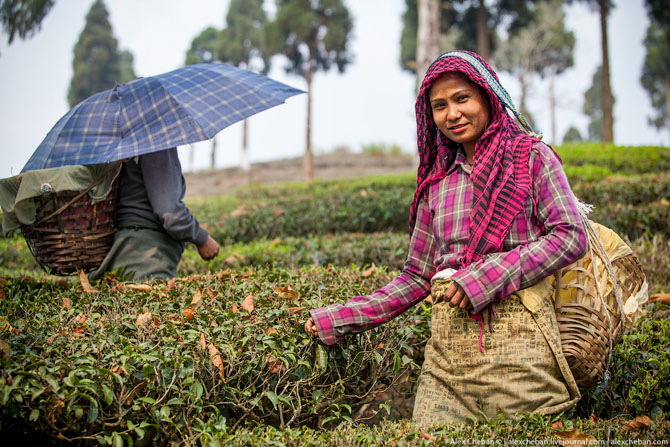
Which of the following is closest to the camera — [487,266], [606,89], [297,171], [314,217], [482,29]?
[487,266]

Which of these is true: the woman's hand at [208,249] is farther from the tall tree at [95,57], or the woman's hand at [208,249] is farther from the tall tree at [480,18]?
the tall tree at [95,57]

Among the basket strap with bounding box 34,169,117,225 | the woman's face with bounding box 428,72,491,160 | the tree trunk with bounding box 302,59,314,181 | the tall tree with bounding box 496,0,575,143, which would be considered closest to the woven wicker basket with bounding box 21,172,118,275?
the basket strap with bounding box 34,169,117,225

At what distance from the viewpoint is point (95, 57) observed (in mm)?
28625

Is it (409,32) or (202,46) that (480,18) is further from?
(202,46)

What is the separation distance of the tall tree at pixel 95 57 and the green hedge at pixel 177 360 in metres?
28.7

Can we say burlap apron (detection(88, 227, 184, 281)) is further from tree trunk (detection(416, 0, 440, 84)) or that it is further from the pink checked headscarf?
tree trunk (detection(416, 0, 440, 84))

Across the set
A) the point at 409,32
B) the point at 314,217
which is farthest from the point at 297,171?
the point at 314,217

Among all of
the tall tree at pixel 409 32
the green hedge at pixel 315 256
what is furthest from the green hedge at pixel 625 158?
the tall tree at pixel 409 32

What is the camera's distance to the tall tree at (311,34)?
19.6 metres

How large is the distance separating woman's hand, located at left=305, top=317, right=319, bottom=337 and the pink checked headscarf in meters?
0.69

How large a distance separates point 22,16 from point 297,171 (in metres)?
18.5

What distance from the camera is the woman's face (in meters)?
2.24

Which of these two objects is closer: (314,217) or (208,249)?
(208,249)

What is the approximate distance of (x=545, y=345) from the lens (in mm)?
2057
